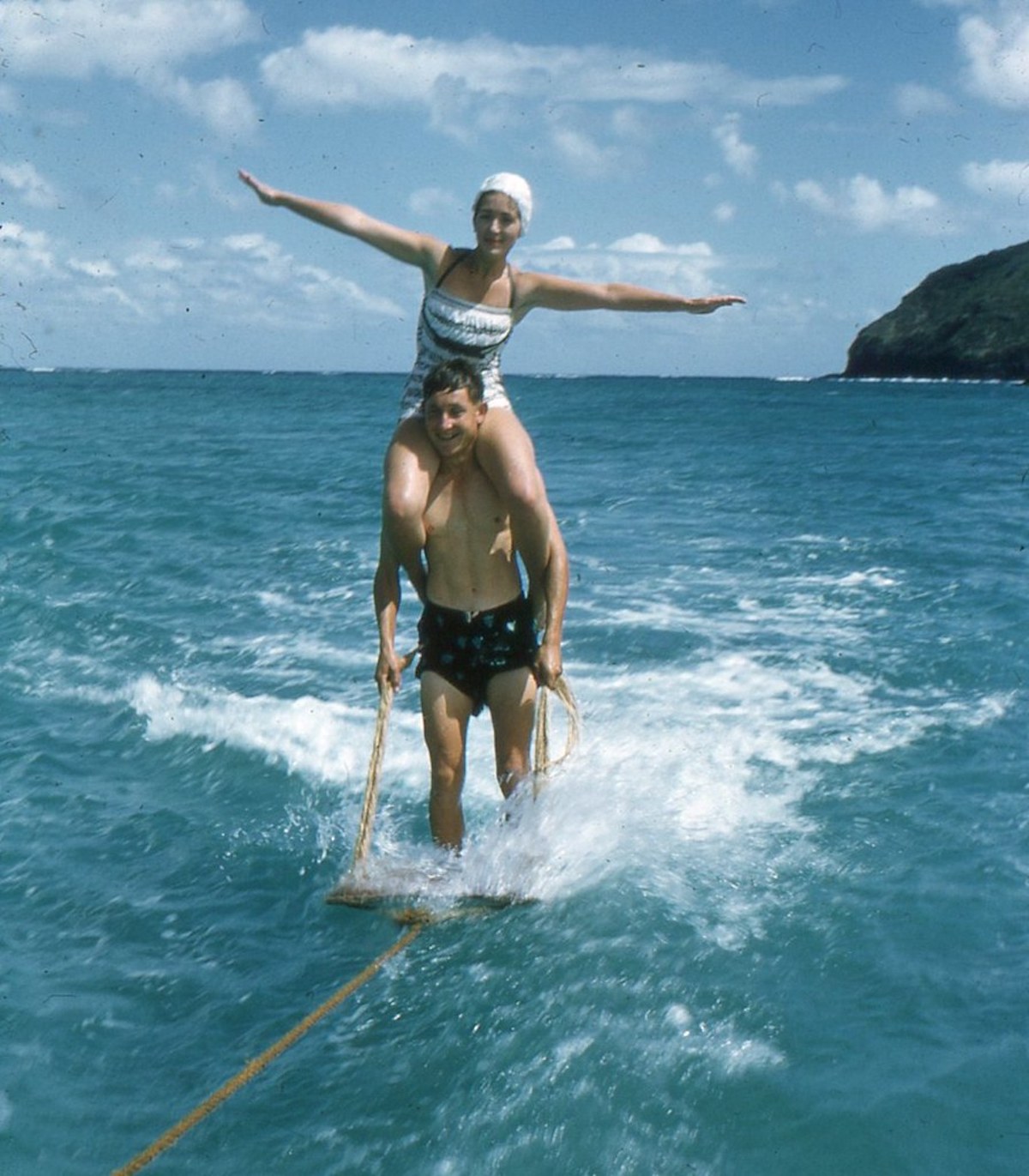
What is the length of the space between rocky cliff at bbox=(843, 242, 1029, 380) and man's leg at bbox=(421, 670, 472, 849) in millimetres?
97293

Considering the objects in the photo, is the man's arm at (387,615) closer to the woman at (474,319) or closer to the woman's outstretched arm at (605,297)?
the woman at (474,319)

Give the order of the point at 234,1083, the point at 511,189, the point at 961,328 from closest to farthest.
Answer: the point at 234,1083 < the point at 511,189 < the point at 961,328

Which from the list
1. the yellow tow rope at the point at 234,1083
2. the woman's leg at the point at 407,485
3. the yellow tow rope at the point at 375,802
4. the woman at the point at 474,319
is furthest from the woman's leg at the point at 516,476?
the yellow tow rope at the point at 234,1083

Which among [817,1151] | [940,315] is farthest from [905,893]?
[940,315]

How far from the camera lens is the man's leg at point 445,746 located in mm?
5621

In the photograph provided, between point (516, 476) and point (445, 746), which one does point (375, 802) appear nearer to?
point (445, 746)

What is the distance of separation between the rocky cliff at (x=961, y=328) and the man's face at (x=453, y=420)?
97.4m

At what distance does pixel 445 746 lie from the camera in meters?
5.61

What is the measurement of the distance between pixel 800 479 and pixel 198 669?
1633 centimetres

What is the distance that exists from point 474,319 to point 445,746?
186cm

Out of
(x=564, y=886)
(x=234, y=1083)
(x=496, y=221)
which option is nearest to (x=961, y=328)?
(x=564, y=886)

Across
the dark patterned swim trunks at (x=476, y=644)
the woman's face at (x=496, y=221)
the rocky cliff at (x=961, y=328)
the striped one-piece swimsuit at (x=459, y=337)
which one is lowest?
the dark patterned swim trunks at (x=476, y=644)

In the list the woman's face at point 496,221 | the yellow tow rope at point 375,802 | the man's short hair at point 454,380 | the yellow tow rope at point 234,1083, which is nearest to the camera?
the yellow tow rope at point 234,1083

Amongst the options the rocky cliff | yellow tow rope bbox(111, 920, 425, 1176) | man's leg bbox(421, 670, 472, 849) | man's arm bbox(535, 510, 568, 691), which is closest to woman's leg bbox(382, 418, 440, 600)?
man's arm bbox(535, 510, 568, 691)
